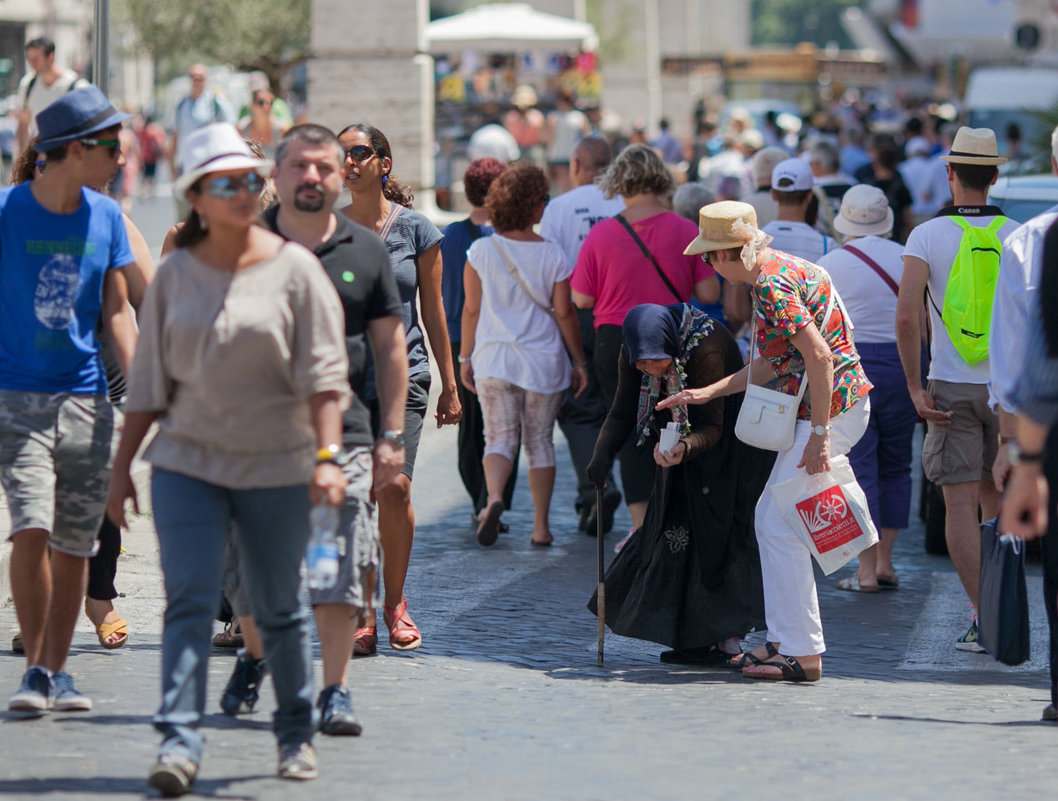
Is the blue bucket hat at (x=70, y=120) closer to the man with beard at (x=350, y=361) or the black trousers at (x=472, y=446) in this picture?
the man with beard at (x=350, y=361)

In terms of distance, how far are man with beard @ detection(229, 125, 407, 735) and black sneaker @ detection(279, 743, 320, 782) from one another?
1.59ft

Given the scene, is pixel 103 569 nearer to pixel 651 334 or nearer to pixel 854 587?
pixel 651 334

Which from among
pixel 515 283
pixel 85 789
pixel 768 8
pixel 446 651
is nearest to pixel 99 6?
pixel 515 283

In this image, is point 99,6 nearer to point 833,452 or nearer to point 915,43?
point 833,452

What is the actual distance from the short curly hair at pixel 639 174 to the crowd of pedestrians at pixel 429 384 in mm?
22

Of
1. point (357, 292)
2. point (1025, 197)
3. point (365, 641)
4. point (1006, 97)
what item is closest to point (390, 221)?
point (357, 292)

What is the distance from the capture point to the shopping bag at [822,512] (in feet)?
21.7

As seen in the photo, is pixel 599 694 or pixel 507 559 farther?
pixel 507 559

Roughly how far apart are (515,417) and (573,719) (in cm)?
373

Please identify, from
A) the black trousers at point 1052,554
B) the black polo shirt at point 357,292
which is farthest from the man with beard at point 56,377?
the black trousers at point 1052,554

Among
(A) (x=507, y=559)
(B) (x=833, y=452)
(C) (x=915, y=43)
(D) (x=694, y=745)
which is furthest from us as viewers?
(C) (x=915, y=43)

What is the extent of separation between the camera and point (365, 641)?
22.3ft

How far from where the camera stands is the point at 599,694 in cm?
638

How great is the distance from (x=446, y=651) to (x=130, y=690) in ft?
4.62
